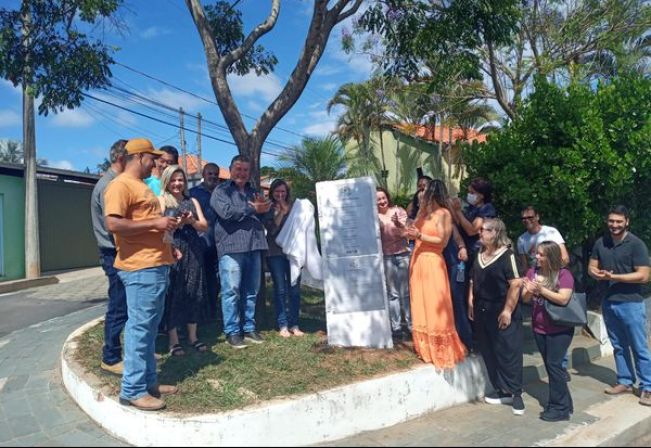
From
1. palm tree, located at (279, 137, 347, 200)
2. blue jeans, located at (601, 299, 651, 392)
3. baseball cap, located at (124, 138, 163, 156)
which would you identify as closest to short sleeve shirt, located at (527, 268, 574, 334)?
blue jeans, located at (601, 299, 651, 392)

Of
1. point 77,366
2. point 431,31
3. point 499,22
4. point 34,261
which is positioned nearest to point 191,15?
point 431,31

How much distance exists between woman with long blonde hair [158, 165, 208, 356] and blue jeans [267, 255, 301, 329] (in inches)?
30.2

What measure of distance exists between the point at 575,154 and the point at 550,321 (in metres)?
2.40

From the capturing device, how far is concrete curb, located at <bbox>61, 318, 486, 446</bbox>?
3.36m

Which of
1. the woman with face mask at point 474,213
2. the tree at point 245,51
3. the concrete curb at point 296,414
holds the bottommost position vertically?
the concrete curb at point 296,414

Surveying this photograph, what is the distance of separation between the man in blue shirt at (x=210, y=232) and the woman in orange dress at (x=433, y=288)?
2.04 metres

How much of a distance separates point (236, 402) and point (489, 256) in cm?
247

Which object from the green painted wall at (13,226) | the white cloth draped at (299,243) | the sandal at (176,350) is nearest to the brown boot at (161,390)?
the sandal at (176,350)

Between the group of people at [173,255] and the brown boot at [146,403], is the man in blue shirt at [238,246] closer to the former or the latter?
the group of people at [173,255]

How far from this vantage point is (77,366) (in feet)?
14.6

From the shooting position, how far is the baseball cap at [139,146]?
3.65 metres

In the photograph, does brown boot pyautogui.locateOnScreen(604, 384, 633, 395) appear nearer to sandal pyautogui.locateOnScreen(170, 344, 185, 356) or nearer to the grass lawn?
the grass lawn

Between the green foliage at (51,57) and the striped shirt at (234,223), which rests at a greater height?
the green foliage at (51,57)

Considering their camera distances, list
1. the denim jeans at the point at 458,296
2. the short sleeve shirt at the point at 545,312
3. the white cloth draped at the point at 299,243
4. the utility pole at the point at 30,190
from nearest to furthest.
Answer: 1. the short sleeve shirt at the point at 545,312
2. the denim jeans at the point at 458,296
3. the white cloth draped at the point at 299,243
4. the utility pole at the point at 30,190
